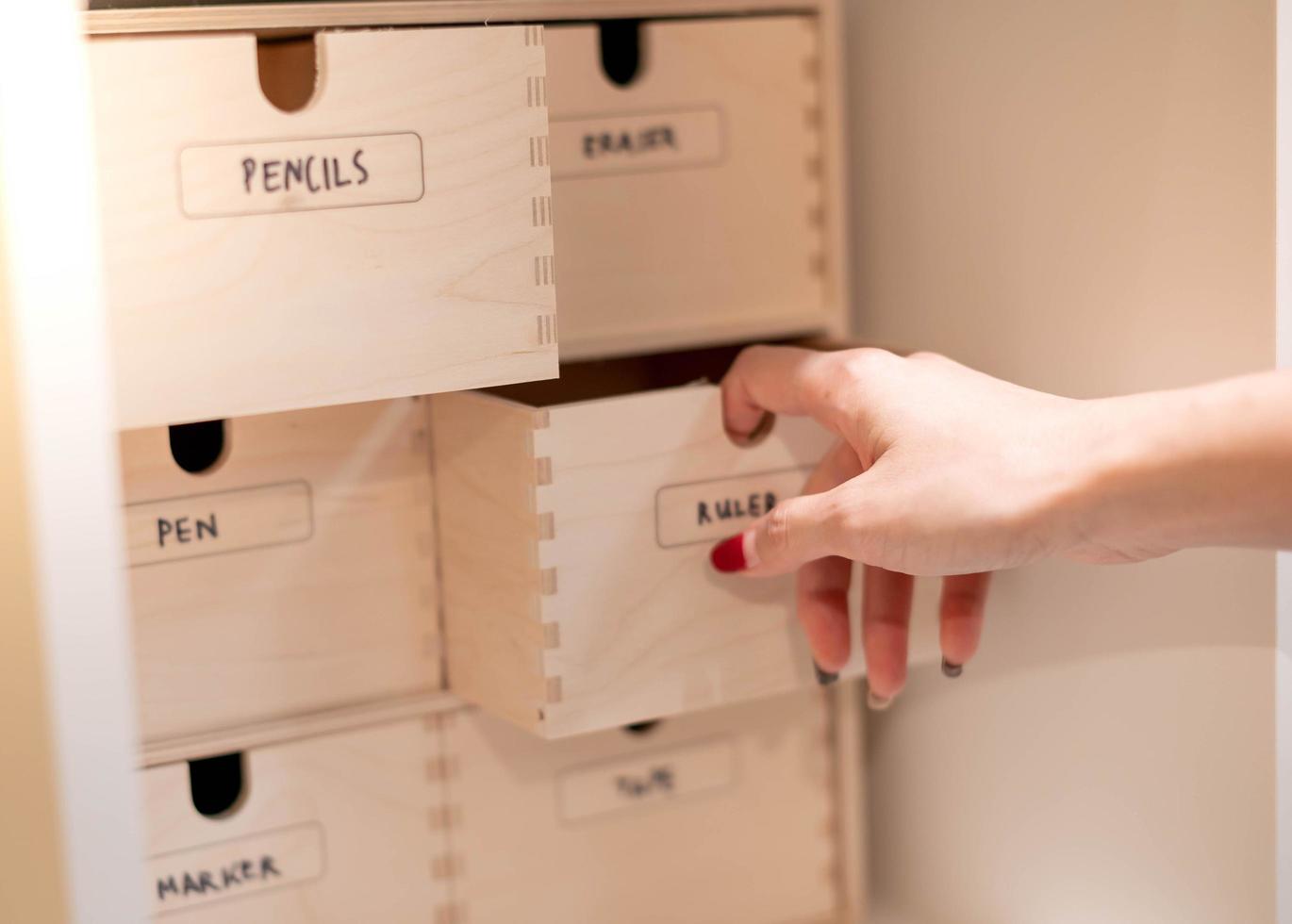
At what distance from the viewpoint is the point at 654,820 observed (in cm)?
120

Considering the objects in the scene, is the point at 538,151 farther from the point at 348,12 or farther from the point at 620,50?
the point at 620,50

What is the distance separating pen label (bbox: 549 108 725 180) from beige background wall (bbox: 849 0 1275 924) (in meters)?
0.16

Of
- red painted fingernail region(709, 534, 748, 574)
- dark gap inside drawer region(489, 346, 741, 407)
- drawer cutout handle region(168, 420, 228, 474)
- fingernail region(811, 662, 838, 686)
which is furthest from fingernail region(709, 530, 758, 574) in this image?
drawer cutout handle region(168, 420, 228, 474)

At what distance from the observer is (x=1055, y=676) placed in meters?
1.09

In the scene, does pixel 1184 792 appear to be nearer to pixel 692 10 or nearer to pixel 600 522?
pixel 600 522

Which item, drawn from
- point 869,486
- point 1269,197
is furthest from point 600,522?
point 1269,197

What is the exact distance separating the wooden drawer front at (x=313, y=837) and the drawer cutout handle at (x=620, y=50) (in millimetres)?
499

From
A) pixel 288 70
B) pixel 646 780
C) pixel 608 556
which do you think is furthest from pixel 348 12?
pixel 646 780

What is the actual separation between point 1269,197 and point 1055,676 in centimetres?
37

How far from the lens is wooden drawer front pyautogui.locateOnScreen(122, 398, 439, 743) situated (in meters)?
1.01

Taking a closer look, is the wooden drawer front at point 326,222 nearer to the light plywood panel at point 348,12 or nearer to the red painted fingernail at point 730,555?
the light plywood panel at point 348,12

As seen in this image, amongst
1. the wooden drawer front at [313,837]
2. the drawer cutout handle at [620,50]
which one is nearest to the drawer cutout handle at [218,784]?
the wooden drawer front at [313,837]

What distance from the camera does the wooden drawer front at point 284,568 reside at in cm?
101

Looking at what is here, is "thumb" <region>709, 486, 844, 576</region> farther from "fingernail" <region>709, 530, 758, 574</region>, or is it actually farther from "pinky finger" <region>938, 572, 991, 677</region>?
"pinky finger" <region>938, 572, 991, 677</region>
